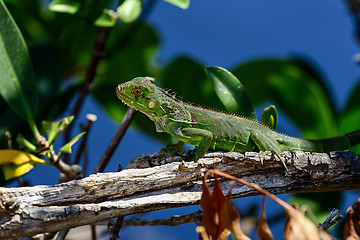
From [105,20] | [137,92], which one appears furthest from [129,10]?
[137,92]

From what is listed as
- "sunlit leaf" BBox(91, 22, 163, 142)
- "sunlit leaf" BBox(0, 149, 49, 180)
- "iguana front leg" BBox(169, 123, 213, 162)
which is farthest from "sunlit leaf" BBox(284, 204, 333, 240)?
"sunlit leaf" BBox(91, 22, 163, 142)

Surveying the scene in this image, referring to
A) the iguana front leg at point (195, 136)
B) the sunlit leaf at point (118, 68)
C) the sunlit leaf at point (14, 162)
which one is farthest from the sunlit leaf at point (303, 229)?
the sunlit leaf at point (118, 68)

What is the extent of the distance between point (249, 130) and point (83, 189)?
2.30 ft

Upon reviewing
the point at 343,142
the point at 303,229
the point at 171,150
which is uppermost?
the point at 303,229

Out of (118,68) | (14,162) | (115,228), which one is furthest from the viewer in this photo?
(118,68)

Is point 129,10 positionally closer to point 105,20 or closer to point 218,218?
point 105,20

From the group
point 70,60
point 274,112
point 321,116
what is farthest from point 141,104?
point 321,116

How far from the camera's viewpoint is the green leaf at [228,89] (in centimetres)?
170

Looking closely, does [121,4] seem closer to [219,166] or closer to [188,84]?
[188,84]

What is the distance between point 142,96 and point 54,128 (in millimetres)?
360

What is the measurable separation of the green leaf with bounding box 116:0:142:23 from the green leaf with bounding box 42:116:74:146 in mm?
486

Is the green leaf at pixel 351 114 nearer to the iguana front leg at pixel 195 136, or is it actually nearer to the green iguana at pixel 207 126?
the green iguana at pixel 207 126

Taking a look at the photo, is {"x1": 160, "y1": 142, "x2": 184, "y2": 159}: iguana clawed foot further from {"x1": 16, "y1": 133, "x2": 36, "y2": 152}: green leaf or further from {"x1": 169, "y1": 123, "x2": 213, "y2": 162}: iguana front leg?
{"x1": 16, "y1": 133, "x2": 36, "y2": 152}: green leaf

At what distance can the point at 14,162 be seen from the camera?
1.54m
